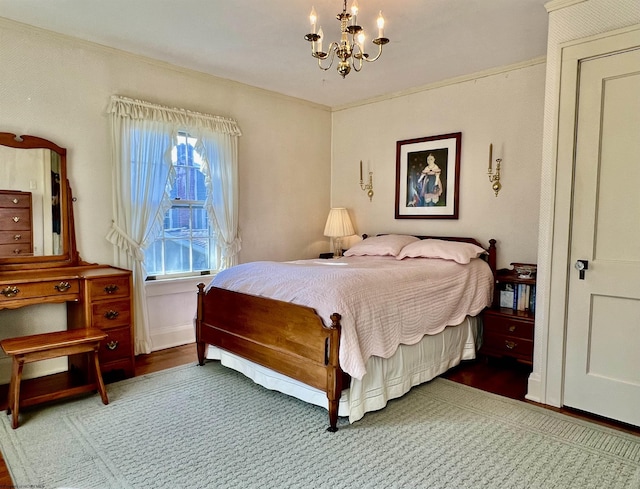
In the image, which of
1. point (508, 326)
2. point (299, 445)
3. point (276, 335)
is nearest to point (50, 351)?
point (276, 335)

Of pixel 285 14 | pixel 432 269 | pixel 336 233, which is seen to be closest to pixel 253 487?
pixel 432 269

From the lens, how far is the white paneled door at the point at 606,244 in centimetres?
238

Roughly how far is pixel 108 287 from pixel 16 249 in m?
0.73

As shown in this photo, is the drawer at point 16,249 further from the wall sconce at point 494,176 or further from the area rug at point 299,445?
the wall sconce at point 494,176

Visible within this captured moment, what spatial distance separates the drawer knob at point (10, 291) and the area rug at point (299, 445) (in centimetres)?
73

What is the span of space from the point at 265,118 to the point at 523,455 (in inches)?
149

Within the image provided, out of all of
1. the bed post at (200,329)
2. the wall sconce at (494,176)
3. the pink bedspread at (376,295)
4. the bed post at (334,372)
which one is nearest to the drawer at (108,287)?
the bed post at (200,329)

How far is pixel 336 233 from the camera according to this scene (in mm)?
4801

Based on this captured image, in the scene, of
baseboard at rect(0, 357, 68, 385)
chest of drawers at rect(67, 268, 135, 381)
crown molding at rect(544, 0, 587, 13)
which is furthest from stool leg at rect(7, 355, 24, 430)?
crown molding at rect(544, 0, 587, 13)

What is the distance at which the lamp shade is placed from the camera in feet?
15.8

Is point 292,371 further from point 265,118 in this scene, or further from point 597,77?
point 265,118

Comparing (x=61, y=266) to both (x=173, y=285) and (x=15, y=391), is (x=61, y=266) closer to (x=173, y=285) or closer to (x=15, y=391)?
(x=173, y=285)

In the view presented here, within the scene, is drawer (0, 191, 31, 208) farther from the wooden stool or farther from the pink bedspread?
the pink bedspread

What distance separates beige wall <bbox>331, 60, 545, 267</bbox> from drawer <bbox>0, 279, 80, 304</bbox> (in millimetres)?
3116
